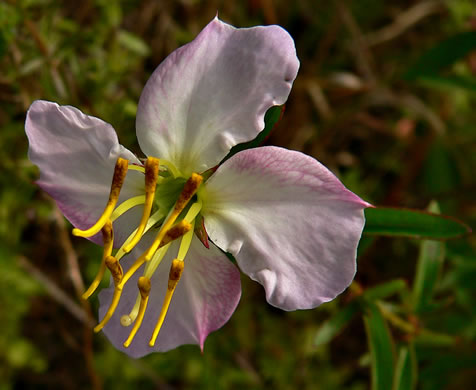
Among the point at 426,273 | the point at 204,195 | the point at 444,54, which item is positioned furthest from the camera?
the point at 444,54

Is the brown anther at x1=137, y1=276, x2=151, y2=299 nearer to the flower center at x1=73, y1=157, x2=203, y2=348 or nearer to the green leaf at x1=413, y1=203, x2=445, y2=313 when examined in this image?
the flower center at x1=73, y1=157, x2=203, y2=348

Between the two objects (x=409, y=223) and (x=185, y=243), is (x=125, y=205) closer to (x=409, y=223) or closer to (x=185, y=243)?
(x=185, y=243)

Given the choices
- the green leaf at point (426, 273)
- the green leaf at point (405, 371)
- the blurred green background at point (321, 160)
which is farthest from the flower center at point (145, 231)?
the green leaf at point (426, 273)

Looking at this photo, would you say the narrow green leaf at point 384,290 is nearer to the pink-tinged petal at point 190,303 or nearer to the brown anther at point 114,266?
the pink-tinged petal at point 190,303

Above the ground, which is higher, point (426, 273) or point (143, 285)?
point (143, 285)

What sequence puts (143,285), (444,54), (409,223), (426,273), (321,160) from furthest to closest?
(321,160), (444,54), (426,273), (409,223), (143,285)

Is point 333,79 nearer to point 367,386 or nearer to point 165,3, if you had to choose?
point 165,3

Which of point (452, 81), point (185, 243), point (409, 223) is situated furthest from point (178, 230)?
point (452, 81)
